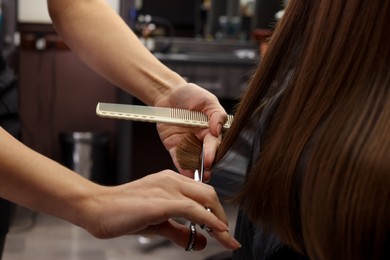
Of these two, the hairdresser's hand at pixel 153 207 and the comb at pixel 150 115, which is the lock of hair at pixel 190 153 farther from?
the hairdresser's hand at pixel 153 207

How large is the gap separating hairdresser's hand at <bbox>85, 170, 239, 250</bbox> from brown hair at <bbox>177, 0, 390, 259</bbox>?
0.06m

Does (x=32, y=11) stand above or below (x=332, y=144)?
below

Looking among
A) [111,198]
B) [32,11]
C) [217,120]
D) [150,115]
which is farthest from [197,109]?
[32,11]

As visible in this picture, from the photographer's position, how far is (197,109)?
122 centimetres

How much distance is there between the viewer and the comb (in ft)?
3.11

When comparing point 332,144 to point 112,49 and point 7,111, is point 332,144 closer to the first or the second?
point 112,49

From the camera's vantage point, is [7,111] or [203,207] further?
[7,111]

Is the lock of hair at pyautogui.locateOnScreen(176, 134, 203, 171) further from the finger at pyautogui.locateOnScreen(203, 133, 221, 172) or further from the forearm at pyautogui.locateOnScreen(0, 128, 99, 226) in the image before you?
the forearm at pyautogui.locateOnScreen(0, 128, 99, 226)

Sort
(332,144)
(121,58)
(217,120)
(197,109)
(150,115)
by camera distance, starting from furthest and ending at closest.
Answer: (121,58)
(197,109)
(217,120)
(150,115)
(332,144)

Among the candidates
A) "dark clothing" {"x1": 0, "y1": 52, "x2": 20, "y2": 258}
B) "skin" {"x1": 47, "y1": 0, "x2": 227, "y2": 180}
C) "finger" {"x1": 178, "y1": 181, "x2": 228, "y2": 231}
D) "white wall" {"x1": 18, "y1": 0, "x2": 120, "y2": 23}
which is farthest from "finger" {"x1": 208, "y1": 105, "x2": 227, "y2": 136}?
"white wall" {"x1": 18, "y1": 0, "x2": 120, "y2": 23}

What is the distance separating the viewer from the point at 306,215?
752mm

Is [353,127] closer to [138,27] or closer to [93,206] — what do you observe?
[93,206]

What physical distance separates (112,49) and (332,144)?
2.39 feet

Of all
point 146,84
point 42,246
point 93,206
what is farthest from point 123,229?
point 42,246
